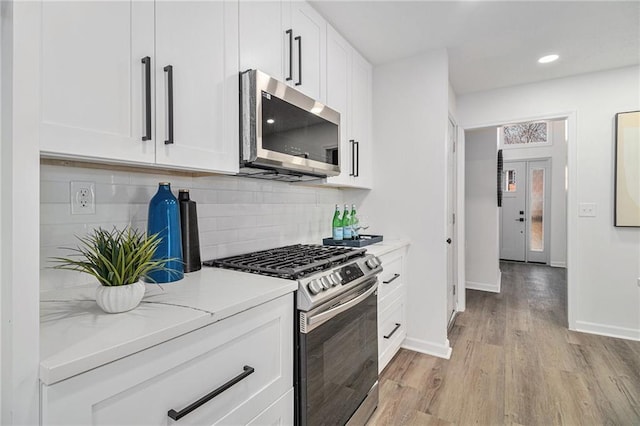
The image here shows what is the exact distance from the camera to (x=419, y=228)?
2.67 meters

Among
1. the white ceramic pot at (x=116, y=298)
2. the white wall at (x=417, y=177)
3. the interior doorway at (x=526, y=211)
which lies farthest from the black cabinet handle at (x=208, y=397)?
the interior doorway at (x=526, y=211)

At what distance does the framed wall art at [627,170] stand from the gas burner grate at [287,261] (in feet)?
8.73

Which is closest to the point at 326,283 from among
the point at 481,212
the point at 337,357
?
the point at 337,357

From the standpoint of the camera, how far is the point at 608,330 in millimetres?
2961

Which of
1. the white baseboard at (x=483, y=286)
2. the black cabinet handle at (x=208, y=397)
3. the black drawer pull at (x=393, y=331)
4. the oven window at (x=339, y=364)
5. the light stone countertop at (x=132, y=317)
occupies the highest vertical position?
the light stone countertop at (x=132, y=317)

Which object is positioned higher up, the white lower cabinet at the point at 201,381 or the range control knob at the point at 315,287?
the range control knob at the point at 315,287

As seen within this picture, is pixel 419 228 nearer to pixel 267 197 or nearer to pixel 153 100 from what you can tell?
pixel 267 197

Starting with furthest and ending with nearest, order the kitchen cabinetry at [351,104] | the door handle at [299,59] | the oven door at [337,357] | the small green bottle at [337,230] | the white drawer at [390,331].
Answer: the small green bottle at [337,230] < the kitchen cabinetry at [351,104] < the white drawer at [390,331] < the door handle at [299,59] < the oven door at [337,357]

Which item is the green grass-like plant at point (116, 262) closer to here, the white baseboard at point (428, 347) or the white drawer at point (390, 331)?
the white drawer at point (390, 331)

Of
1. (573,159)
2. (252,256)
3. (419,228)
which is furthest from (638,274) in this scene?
(252,256)

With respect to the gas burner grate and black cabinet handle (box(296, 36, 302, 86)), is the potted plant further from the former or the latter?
black cabinet handle (box(296, 36, 302, 86))

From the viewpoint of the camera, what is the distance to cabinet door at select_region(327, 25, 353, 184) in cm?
220

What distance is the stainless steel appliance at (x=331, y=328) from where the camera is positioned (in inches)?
48.9

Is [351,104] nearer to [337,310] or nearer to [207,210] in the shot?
[207,210]
